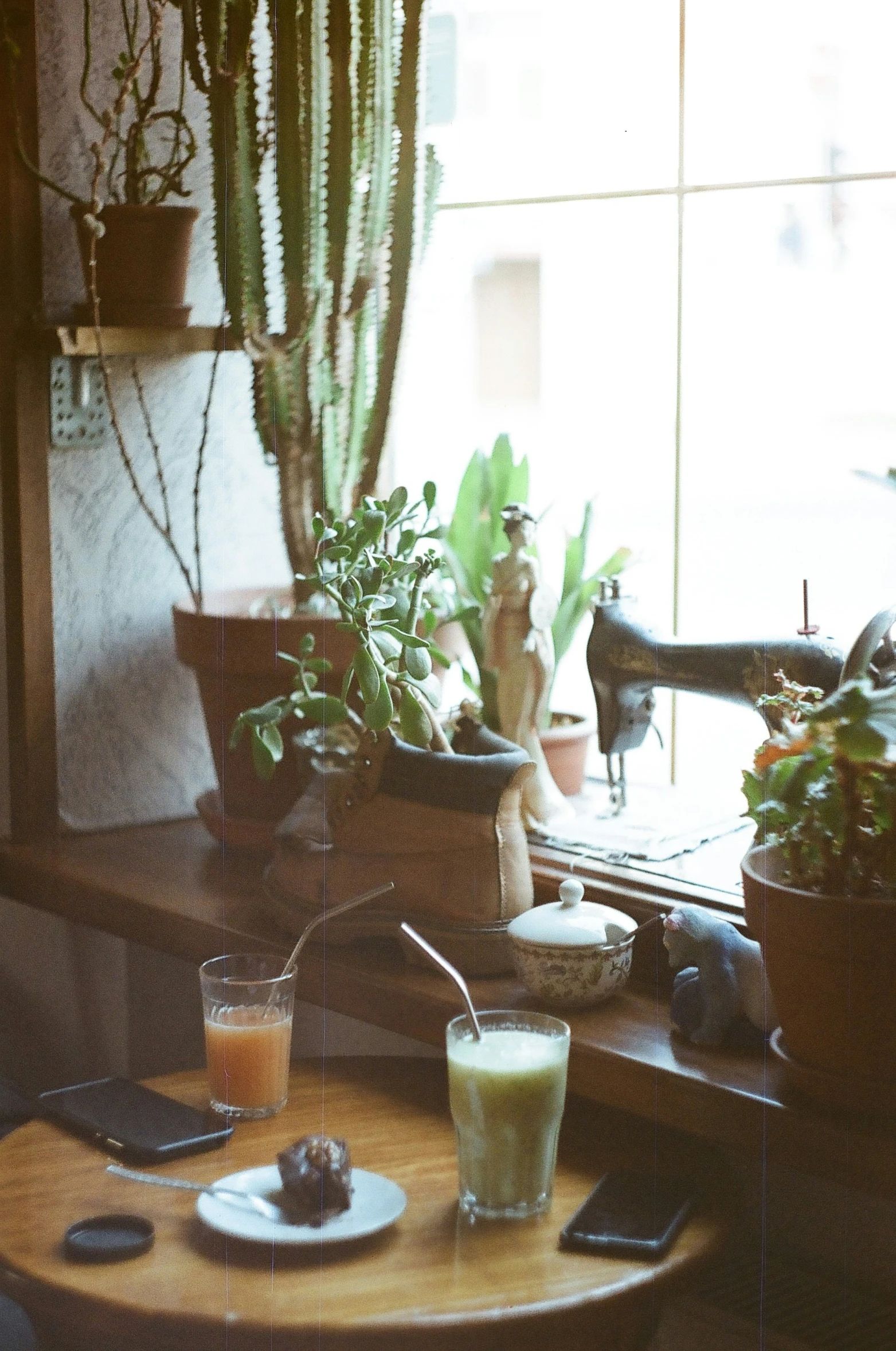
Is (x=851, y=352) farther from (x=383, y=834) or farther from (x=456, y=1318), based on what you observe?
(x=456, y=1318)

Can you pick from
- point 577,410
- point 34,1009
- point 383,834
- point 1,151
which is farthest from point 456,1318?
point 577,410

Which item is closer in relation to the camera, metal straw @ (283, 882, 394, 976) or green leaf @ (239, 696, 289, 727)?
metal straw @ (283, 882, 394, 976)

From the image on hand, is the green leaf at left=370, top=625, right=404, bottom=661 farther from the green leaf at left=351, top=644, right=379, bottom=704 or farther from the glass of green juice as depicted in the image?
the glass of green juice

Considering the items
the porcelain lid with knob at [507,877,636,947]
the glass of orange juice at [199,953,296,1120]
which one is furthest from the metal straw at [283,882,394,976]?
the porcelain lid with knob at [507,877,636,947]

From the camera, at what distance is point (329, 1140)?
1.19 metres

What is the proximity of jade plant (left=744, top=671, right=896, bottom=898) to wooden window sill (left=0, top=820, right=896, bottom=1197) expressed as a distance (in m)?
0.18

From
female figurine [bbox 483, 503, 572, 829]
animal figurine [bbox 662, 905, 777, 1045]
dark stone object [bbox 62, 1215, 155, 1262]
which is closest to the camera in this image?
dark stone object [bbox 62, 1215, 155, 1262]

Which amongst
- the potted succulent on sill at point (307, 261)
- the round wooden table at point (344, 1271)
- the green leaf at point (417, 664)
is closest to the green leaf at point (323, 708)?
the green leaf at point (417, 664)

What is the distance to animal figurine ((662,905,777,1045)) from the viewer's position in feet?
4.13

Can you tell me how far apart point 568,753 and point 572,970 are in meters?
0.52

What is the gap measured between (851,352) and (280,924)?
1.35 m

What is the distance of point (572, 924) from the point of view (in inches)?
52.9

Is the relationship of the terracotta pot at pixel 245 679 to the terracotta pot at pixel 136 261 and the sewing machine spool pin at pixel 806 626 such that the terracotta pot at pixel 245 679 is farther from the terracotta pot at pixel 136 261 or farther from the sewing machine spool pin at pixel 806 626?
the sewing machine spool pin at pixel 806 626

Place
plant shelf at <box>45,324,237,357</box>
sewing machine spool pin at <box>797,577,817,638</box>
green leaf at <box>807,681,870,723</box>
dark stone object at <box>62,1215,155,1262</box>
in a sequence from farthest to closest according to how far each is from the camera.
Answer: plant shelf at <box>45,324,237,357</box>
sewing machine spool pin at <box>797,577,817,638</box>
dark stone object at <box>62,1215,155,1262</box>
green leaf at <box>807,681,870,723</box>
